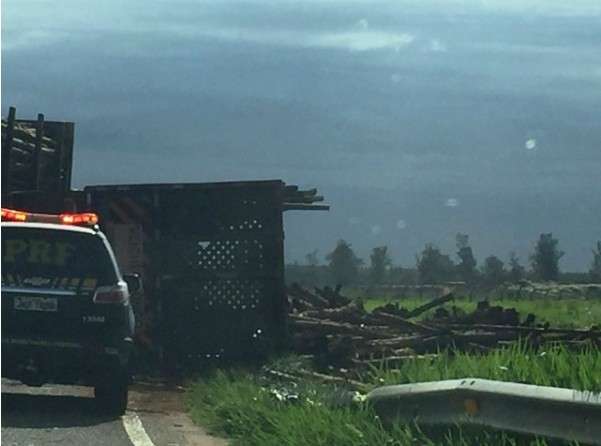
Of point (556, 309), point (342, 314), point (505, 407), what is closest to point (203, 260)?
point (342, 314)

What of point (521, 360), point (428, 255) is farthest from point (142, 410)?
point (428, 255)

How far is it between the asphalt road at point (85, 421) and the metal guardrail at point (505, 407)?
3.05m

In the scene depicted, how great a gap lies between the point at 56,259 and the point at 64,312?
525mm

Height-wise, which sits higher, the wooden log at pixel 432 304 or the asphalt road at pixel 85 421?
the wooden log at pixel 432 304

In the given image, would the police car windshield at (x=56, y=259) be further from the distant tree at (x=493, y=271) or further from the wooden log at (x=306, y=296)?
the distant tree at (x=493, y=271)

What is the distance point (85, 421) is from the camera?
43.7ft

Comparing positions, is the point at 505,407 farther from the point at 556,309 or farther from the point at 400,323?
the point at 556,309

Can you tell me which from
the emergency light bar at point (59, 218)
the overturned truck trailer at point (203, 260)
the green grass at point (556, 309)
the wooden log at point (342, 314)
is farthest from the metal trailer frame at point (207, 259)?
the emergency light bar at point (59, 218)

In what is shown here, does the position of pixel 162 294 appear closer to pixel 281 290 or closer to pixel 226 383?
pixel 281 290

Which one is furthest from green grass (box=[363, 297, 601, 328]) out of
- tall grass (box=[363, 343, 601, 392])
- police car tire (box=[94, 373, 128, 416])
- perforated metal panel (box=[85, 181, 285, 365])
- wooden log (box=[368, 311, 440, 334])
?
tall grass (box=[363, 343, 601, 392])

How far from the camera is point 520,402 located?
8.02m

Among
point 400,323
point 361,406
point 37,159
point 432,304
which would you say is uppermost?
point 37,159

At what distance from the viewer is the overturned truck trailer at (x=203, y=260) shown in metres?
19.7

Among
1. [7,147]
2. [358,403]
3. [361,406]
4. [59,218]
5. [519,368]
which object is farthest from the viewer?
[7,147]
